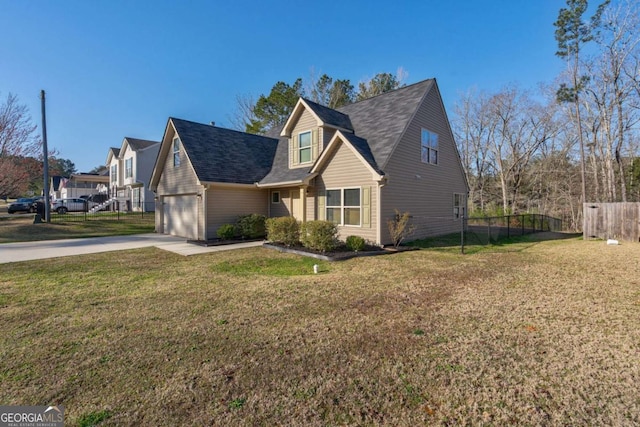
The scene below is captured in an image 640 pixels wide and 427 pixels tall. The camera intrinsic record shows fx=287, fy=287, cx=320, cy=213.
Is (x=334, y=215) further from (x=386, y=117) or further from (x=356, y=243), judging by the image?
(x=386, y=117)

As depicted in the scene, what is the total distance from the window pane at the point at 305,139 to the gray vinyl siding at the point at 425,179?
4.13 m

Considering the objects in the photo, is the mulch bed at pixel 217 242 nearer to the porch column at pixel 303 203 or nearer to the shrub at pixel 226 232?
the shrub at pixel 226 232

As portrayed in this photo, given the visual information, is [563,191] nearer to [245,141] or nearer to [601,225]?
[601,225]

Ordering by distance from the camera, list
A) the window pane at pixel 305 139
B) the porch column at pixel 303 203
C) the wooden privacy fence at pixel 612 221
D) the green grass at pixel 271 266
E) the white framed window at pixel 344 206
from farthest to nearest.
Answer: the window pane at pixel 305 139 → the porch column at pixel 303 203 → the wooden privacy fence at pixel 612 221 → the white framed window at pixel 344 206 → the green grass at pixel 271 266

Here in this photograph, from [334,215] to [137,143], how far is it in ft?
91.5

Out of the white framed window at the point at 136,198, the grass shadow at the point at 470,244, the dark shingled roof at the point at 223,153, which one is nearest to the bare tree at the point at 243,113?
the white framed window at the point at 136,198

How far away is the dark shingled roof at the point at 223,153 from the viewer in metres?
13.1

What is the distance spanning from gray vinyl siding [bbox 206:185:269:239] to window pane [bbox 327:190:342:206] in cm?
422

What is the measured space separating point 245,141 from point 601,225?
59.3 feet

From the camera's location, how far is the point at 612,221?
13.0 m

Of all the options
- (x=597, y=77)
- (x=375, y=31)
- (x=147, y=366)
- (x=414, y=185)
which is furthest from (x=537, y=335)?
(x=597, y=77)

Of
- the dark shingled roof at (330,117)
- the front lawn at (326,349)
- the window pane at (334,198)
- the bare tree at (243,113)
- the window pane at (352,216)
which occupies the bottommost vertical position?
the front lawn at (326,349)

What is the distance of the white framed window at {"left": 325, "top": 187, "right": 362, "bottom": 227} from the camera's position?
11078mm

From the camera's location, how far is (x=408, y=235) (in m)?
11.8
